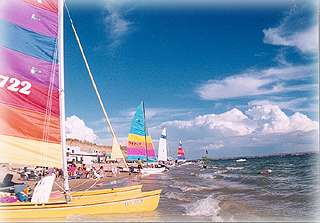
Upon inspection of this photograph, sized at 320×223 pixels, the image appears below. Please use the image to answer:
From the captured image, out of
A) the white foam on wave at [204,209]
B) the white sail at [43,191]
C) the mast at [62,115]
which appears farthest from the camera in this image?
the white foam on wave at [204,209]

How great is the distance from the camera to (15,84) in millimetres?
11852

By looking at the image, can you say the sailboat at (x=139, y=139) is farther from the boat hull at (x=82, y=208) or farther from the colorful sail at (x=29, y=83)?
the colorful sail at (x=29, y=83)

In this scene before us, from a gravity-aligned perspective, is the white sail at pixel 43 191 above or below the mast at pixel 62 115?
below

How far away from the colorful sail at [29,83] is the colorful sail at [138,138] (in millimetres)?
36112

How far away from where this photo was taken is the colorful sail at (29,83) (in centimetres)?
1174

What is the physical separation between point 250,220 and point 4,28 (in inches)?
435

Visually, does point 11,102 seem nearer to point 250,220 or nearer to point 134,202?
point 134,202

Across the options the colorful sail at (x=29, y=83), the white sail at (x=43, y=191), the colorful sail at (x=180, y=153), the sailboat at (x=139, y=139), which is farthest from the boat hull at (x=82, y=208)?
the colorful sail at (x=180, y=153)

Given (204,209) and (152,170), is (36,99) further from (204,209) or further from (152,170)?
(152,170)

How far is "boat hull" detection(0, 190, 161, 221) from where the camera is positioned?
11211mm

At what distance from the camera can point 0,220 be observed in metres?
11.3

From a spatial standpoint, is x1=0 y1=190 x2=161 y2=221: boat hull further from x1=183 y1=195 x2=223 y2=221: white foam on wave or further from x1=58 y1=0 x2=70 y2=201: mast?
x1=183 y1=195 x2=223 y2=221: white foam on wave

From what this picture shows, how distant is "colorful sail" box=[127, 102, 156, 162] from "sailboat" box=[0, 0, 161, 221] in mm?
35970

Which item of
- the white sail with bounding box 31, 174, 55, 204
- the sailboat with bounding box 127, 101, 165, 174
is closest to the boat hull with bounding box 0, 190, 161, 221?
the white sail with bounding box 31, 174, 55, 204
